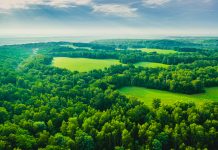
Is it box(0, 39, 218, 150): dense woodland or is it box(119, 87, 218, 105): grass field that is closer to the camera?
box(0, 39, 218, 150): dense woodland

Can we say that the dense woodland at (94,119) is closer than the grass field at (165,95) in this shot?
Yes

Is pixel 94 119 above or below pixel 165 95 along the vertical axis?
above

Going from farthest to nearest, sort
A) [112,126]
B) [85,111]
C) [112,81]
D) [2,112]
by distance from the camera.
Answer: [112,81]
[85,111]
[2,112]
[112,126]

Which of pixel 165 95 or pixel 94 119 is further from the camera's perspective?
pixel 165 95

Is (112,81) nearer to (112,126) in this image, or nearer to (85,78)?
(85,78)

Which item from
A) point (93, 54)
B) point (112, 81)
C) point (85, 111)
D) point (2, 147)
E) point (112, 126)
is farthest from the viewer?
point (93, 54)

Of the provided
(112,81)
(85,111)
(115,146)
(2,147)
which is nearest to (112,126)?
(115,146)

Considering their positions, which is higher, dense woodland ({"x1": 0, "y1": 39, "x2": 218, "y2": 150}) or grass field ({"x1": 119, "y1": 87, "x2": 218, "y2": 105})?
A: dense woodland ({"x1": 0, "y1": 39, "x2": 218, "y2": 150})

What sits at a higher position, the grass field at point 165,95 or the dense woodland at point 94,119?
the dense woodland at point 94,119
